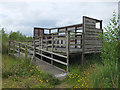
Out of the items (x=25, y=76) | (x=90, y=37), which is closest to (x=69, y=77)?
(x=25, y=76)

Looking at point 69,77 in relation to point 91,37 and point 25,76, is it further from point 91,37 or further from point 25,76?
point 91,37

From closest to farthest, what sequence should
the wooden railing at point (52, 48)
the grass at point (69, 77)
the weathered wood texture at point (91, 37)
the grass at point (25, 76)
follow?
the grass at point (69, 77) → the grass at point (25, 76) → the wooden railing at point (52, 48) → the weathered wood texture at point (91, 37)

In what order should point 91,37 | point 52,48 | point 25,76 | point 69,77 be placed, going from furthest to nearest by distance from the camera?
point 91,37, point 52,48, point 25,76, point 69,77

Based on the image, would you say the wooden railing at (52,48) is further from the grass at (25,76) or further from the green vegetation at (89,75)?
the green vegetation at (89,75)

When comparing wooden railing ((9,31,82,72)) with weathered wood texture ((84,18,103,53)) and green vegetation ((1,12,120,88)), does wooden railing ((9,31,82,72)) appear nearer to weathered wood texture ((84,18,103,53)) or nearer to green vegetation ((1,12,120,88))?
weathered wood texture ((84,18,103,53))

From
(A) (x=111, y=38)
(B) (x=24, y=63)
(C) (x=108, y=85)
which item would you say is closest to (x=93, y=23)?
(A) (x=111, y=38)

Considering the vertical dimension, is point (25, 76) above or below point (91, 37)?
below

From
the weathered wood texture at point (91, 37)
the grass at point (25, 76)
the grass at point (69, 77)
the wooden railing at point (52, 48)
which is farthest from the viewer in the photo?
the weathered wood texture at point (91, 37)

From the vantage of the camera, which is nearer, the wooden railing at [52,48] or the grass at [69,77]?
the grass at [69,77]

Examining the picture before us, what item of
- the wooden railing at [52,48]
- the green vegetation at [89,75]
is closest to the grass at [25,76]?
the green vegetation at [89,75]

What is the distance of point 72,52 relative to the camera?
7.13 meters

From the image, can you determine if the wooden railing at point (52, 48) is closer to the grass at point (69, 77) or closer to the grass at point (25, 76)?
the grass at point (25, 76)

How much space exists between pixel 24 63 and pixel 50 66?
1.73 meters

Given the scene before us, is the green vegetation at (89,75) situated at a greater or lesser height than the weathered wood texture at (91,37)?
lesser
